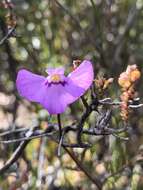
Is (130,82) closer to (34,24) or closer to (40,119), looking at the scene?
(40,119)

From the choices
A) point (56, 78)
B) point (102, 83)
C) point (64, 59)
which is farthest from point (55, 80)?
point (64, 59)

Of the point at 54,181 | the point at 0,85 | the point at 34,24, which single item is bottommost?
the point at 54,181

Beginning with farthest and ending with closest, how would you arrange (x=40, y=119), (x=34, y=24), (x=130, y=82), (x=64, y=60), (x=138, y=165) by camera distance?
(x=64, y=60), (x=34, y=24), (x=40, y=119), (x=138, y=165), (x=130, y=82)

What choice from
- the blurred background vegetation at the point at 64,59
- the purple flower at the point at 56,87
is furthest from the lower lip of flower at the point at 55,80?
the blurred background vegetation at the point at 64,59

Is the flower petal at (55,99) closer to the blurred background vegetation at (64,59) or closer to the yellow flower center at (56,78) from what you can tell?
the yellow flower center at (56,78)

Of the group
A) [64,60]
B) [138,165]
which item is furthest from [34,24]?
[138,165]

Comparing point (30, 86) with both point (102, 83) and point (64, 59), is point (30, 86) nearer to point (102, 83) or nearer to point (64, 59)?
point (102, 83)

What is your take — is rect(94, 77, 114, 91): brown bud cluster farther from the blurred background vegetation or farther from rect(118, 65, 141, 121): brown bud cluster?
the blurred background vegetation
